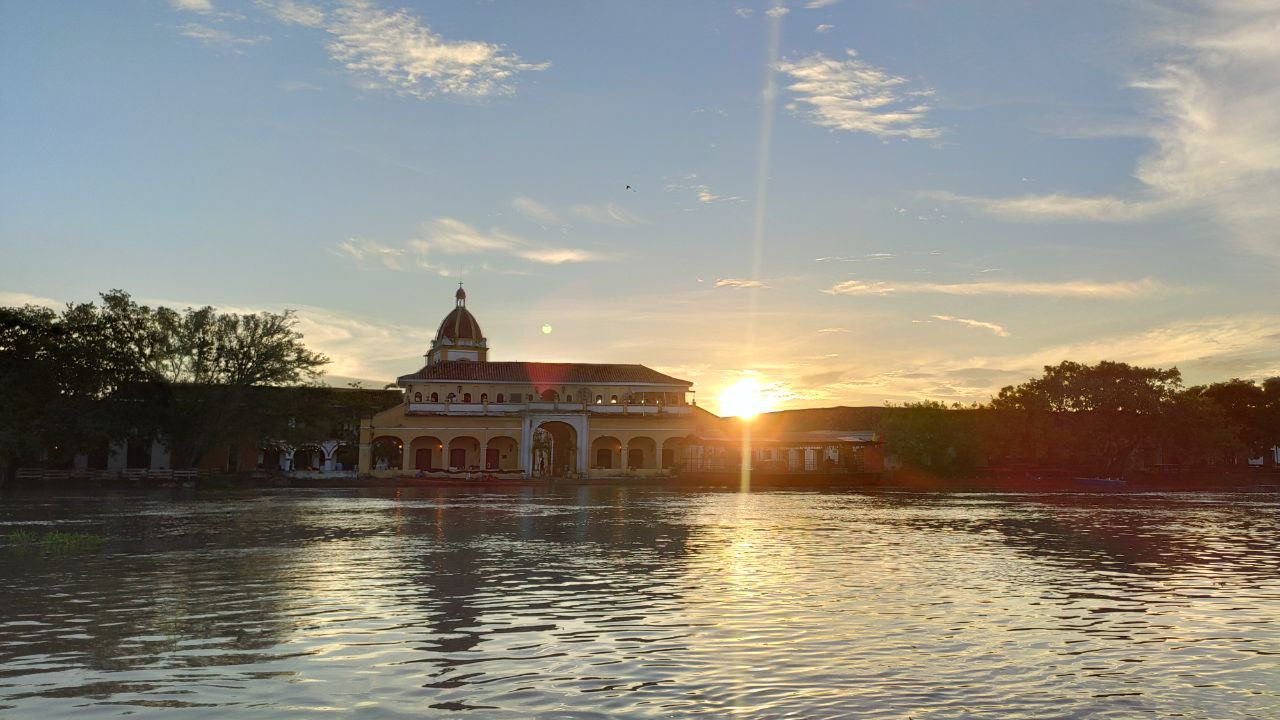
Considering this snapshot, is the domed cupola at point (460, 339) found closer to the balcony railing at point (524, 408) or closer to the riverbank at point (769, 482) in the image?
the balcony railing at point (524, 408)

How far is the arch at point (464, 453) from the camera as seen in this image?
78375 millimetres

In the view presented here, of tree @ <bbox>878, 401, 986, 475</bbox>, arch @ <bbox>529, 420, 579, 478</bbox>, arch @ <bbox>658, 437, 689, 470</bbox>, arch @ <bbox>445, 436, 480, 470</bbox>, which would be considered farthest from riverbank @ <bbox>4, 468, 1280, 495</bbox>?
arch @ <bbox>445, 436, 480, 470</bbox>

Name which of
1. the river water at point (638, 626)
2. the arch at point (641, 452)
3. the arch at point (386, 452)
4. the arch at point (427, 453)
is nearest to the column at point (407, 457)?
the arch at point (427, 453)

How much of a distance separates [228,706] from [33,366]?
171 feet

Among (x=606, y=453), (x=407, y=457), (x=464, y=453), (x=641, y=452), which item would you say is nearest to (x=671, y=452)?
(x=641, y=452)

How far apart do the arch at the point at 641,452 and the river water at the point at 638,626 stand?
5403 centimetres

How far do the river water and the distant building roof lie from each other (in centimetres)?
5452

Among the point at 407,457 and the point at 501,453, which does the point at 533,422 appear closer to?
the point at 501,453

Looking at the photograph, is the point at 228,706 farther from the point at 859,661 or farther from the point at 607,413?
the point at 607,413

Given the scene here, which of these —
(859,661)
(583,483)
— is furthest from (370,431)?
(859,661)

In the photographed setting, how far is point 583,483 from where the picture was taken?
6838 cm

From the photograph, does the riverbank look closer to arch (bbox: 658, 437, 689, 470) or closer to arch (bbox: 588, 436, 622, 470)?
arch (bbox: 658, 437, 689, 470)

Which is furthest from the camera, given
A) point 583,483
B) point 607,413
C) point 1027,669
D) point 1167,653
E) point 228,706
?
point 607,413

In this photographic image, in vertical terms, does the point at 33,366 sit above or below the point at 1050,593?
above
